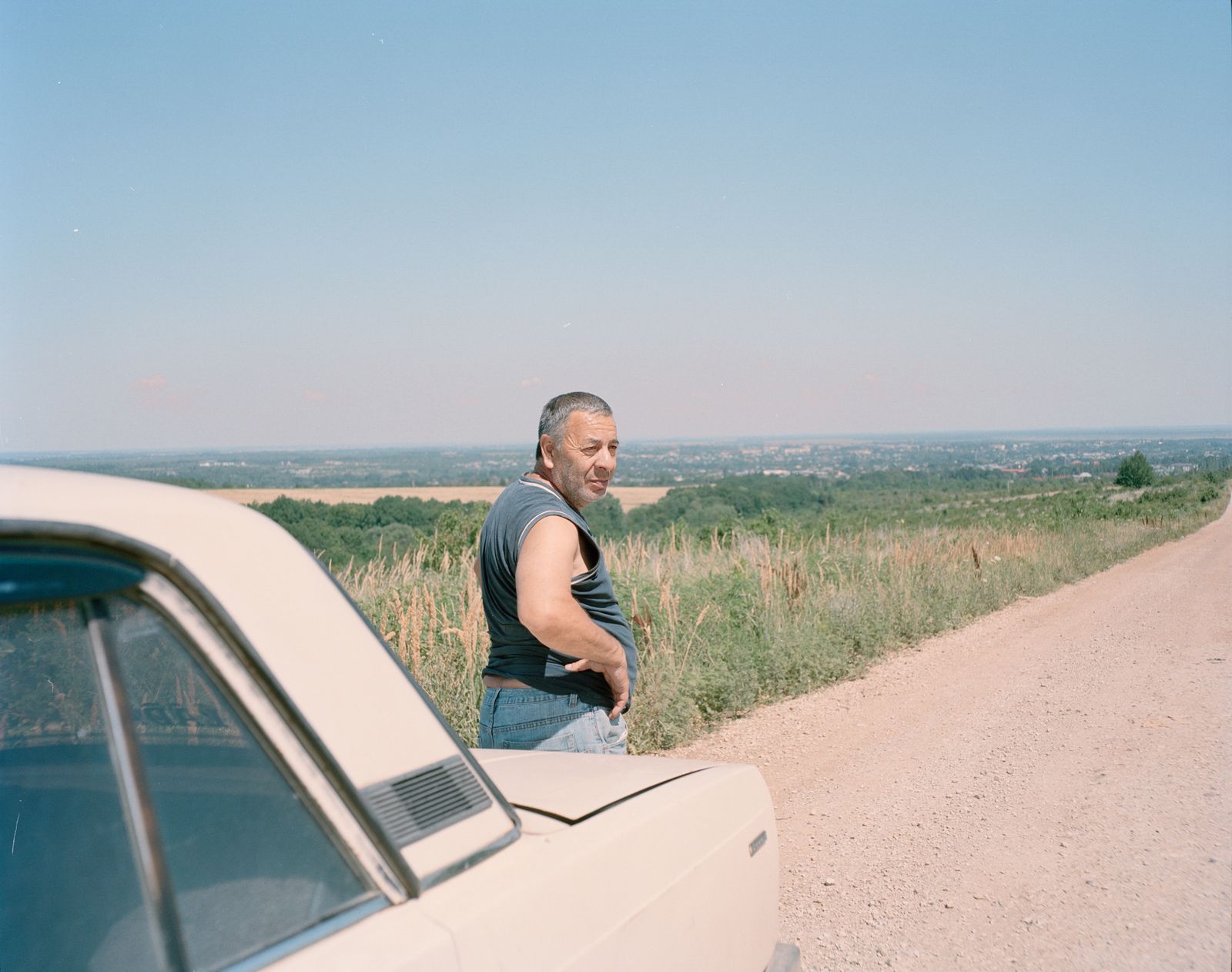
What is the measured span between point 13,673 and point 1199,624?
37.9 ft

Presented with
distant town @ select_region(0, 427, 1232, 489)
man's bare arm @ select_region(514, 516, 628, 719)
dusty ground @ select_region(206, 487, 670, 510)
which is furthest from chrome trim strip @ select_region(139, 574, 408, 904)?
dusty ground @ select_region(206, 487, 670, 510)

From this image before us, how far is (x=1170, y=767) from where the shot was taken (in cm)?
554

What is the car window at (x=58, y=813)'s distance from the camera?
1.22m

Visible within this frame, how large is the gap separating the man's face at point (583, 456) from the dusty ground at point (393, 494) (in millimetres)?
5794

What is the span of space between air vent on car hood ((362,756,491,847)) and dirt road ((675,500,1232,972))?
2610 mm

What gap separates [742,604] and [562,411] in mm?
6400

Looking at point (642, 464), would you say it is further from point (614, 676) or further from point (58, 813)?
point (58, 813)

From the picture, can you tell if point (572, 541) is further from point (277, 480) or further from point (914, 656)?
point (277, 480)

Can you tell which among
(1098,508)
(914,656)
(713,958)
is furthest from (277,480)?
(1098,508)

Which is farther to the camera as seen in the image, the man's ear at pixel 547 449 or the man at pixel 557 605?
the man's ear at pixel 547 449

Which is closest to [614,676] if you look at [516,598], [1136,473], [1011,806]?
[516,598]

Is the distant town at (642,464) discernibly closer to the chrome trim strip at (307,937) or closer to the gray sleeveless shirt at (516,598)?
the chrome trim strip at (307,937)

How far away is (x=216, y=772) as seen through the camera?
1.27 m

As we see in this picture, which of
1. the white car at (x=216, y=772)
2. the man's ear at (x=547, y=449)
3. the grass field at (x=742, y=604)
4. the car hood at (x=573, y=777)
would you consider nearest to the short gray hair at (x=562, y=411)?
the man's ear at (x=547, y=449)
